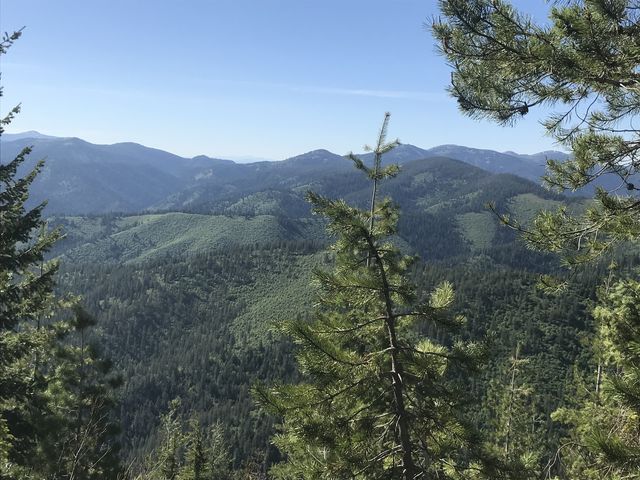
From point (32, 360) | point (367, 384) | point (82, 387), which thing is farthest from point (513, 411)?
point (32, 360)

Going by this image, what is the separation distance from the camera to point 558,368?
5148 inches

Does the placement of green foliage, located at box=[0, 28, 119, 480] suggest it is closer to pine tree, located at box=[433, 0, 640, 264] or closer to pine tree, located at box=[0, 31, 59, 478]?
pine tree, located at box=[0, 31, 59, 478]

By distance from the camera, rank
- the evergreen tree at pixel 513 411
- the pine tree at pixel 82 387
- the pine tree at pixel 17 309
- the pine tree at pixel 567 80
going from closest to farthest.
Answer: the pine tree at pixel 567 80 < the pine tree at pixel 17 309 < the pine tree at pixel 82 387 < the evergreen tree at pixel 513 411

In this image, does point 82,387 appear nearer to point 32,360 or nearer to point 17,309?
point 32,360

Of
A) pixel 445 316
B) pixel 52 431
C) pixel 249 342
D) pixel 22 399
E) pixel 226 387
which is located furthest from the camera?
pixel 249 342

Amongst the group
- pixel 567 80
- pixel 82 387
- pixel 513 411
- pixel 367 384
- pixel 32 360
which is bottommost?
pixel 513 411

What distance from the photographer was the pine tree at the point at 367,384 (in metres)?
6.72

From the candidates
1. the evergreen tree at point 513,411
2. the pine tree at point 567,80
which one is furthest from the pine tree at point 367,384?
the evergreen tree at point 513,411

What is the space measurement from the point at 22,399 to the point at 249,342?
579 ft

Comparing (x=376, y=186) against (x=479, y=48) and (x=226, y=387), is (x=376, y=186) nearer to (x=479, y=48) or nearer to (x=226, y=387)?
(x=479, y=48)

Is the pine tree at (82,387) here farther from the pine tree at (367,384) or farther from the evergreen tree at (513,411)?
the evergreen tree at (513,411)

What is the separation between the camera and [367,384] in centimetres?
756

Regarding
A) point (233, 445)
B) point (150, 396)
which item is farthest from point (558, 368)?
point (150, 396)

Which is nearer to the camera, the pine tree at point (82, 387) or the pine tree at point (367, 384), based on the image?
the pine tree at point (367, 384)
